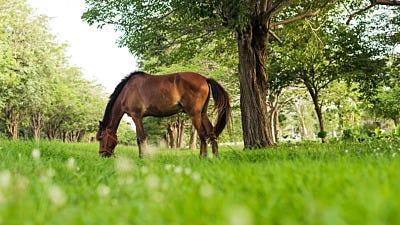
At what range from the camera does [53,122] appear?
51.7m

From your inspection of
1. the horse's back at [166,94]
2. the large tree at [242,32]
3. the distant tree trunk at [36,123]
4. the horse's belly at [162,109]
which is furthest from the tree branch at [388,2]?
the distant tree trunk at [36,123]

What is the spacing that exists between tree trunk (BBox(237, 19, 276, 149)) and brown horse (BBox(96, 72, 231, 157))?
238cm

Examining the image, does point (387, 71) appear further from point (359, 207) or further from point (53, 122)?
point (53, 122)

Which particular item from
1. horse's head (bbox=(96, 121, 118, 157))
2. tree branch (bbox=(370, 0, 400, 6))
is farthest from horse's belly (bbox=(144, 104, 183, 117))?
tree branch (bbox=(370, 0, 400, 6))

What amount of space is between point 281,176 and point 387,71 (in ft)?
64.5

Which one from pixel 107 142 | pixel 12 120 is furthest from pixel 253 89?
pixel 12 120

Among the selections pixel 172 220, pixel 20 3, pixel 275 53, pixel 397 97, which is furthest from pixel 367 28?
pixel 20 3

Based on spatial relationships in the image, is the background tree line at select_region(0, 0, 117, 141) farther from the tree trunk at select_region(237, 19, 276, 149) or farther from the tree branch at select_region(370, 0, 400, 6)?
the tree branch at select_region(370, 0, 400, 6)

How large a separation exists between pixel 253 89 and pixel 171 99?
349cm

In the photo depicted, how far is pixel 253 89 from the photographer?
12.9 m

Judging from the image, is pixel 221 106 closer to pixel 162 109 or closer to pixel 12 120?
pixel 162 109

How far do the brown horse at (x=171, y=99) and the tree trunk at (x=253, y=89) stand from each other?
238cm

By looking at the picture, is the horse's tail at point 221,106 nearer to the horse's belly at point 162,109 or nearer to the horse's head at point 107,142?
the horse's belly at point 162,109

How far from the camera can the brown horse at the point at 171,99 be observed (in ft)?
33.9
